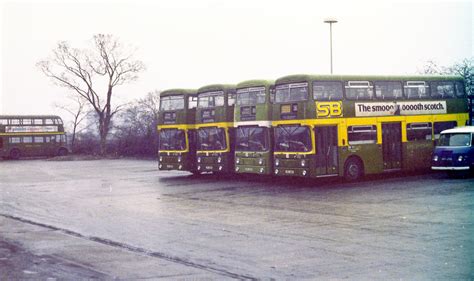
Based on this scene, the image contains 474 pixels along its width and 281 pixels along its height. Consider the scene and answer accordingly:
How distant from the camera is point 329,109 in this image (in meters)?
22.7

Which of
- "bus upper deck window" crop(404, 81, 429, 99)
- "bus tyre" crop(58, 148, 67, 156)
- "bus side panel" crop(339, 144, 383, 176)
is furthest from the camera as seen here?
"bus tyre" crop(58, 148, 67, 156)

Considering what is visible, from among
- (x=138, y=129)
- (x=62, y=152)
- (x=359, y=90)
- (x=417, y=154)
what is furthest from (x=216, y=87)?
(x=62, y=152)

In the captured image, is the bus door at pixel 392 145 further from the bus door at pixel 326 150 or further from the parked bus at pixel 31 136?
the parked bus at pixel 31 136

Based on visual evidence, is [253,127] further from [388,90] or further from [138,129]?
[138,129]

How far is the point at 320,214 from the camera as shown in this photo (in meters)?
15.3

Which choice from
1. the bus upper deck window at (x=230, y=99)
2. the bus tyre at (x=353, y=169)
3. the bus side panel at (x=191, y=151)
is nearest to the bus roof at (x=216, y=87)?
the bus upper deck window at (x=230, y=99)

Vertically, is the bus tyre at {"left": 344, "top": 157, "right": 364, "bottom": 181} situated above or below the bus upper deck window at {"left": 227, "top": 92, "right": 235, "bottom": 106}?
below

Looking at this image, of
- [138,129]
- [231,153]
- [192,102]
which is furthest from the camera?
[138,129]

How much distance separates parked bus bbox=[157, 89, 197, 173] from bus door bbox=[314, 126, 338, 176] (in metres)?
8.03

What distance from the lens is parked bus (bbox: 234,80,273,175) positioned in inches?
953

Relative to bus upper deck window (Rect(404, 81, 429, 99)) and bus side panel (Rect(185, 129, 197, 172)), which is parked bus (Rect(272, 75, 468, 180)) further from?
bus side panel (Rect(185, 129, 197, 172))

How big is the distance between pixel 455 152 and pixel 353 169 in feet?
11.9

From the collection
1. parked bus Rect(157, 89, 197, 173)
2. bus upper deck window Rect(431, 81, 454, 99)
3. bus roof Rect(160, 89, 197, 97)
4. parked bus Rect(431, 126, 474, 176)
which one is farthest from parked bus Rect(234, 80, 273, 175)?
bus upper deck window Rect(431, 81, 454, 99)

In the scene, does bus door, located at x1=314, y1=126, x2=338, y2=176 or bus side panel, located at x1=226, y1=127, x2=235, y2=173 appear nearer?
bus door, located at x1=314, y1=126, x2=338, y2=176
